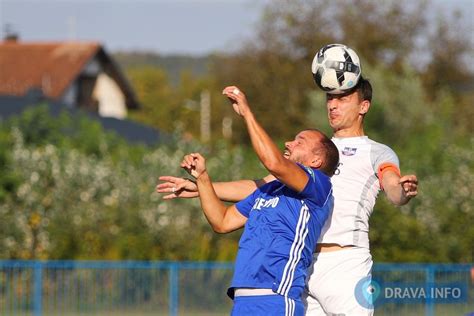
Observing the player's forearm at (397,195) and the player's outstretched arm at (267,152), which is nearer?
the player's outstretched arm at (267,152)

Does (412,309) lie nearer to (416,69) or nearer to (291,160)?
(291,160)

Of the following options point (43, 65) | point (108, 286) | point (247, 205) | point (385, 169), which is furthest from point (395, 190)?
point (43, 65)

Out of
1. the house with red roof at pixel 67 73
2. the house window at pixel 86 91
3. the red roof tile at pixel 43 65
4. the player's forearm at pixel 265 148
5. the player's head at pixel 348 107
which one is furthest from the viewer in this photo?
the house window at pixel 86 91

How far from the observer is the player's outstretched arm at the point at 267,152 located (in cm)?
604

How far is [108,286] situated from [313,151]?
Answer: 489 inches

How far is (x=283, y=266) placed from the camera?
20.6 feet

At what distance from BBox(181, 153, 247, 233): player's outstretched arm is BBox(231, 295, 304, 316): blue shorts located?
0.69 m

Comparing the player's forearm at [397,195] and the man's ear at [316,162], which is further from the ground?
the man's ear at [316,162]

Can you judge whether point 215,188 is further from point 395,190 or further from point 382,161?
point 395,190

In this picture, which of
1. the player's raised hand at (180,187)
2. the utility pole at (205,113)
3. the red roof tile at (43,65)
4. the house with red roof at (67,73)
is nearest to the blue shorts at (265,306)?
the player's raised hand at (180,187)

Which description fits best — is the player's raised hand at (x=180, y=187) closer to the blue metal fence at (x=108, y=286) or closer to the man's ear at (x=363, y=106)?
the man's ear at (x=363, y=106)

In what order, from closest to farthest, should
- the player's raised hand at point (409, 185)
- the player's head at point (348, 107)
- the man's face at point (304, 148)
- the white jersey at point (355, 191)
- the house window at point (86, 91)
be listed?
the player's raised hand at point (409, 185)
the man's face at point (304, 148)
the white jersey at point (355, 191)
the player's head at point (348, 107)
the house window at point (86, 91)

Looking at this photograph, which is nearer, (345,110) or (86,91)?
(345,110)

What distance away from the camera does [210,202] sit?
6793 millimetres
